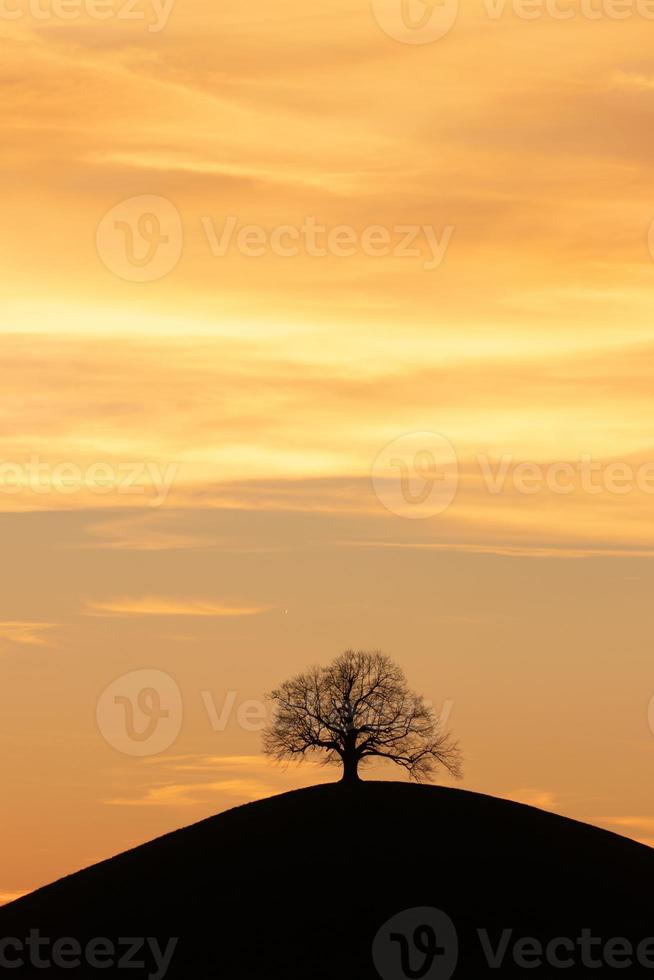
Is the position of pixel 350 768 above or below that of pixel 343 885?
above

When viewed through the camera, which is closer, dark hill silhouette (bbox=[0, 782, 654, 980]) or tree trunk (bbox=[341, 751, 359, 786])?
dark hill silhouette (bbox=[0, 782, 654, 980])

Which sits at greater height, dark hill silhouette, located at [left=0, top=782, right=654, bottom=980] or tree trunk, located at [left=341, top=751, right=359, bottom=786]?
tree trunk, located at [left=341, top=751, right=359, bottom=786]

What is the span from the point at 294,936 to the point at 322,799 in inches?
582

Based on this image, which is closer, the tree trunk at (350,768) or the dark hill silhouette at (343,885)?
the dark hill silhouette at (343,885)

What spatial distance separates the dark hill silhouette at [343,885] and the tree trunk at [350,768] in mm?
615

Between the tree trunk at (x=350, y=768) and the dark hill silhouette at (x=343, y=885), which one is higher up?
the tree trunk at (x=350, y=768)

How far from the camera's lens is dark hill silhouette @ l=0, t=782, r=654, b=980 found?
295 feet

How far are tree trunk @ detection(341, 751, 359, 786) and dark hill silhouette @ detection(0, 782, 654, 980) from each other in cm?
61

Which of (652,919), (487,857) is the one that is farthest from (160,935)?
(652,919)

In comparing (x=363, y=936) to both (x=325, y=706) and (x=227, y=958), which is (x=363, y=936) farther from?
(x=325, y=706)

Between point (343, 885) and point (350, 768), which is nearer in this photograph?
point (343, 885)

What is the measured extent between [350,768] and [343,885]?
1034 cm

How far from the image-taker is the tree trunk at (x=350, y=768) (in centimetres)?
10362

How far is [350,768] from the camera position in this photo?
342 feet
